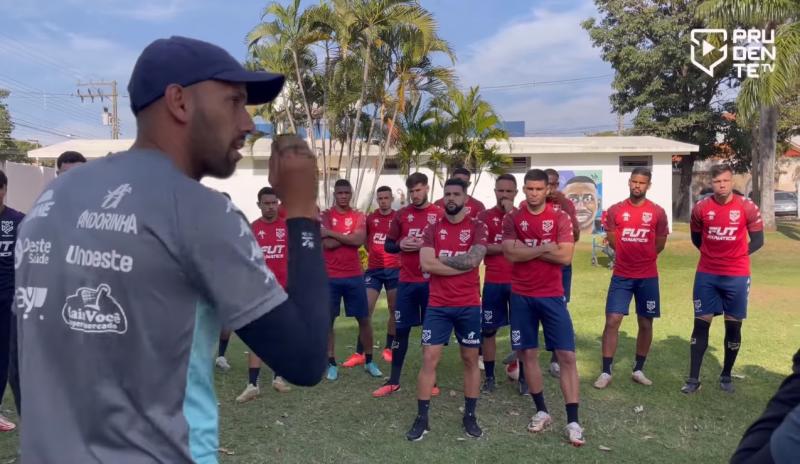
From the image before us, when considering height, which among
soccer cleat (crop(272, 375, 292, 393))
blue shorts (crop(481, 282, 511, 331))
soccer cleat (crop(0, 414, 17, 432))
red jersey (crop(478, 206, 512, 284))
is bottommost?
soccer cleat (crop(272, 375, 292, 393))

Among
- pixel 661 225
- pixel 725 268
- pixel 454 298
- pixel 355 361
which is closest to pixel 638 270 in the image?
pixel 661 225

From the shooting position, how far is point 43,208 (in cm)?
132

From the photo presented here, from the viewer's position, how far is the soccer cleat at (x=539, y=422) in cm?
535

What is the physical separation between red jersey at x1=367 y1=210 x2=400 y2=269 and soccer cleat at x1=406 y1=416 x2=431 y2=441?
112 inches

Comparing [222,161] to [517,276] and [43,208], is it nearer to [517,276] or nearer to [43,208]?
[43,208]

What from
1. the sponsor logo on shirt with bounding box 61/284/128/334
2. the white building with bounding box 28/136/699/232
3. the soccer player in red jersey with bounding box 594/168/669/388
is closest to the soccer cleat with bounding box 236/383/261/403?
the soccer player in red jersey with bounding box 594/168/669/388

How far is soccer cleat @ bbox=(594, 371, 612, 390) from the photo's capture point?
6.42 m

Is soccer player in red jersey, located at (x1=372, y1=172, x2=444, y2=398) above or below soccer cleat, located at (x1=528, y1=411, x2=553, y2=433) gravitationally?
above

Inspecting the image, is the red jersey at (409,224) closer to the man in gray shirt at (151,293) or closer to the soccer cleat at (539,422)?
the soccer cleat at (539,422)

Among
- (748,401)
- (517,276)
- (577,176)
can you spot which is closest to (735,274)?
(748,401)

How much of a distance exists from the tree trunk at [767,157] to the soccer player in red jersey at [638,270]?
17742 mm

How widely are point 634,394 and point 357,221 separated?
3.64m

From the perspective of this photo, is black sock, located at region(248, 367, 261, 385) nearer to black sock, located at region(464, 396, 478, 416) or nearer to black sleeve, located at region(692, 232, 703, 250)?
black sock, located at region(464, 396, 478, 416)

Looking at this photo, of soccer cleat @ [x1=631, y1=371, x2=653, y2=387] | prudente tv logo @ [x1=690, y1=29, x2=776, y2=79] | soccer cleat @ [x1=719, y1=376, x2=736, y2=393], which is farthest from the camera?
prudente tv logo @ [x1=690, y1=29, x2=776, y2=79]
